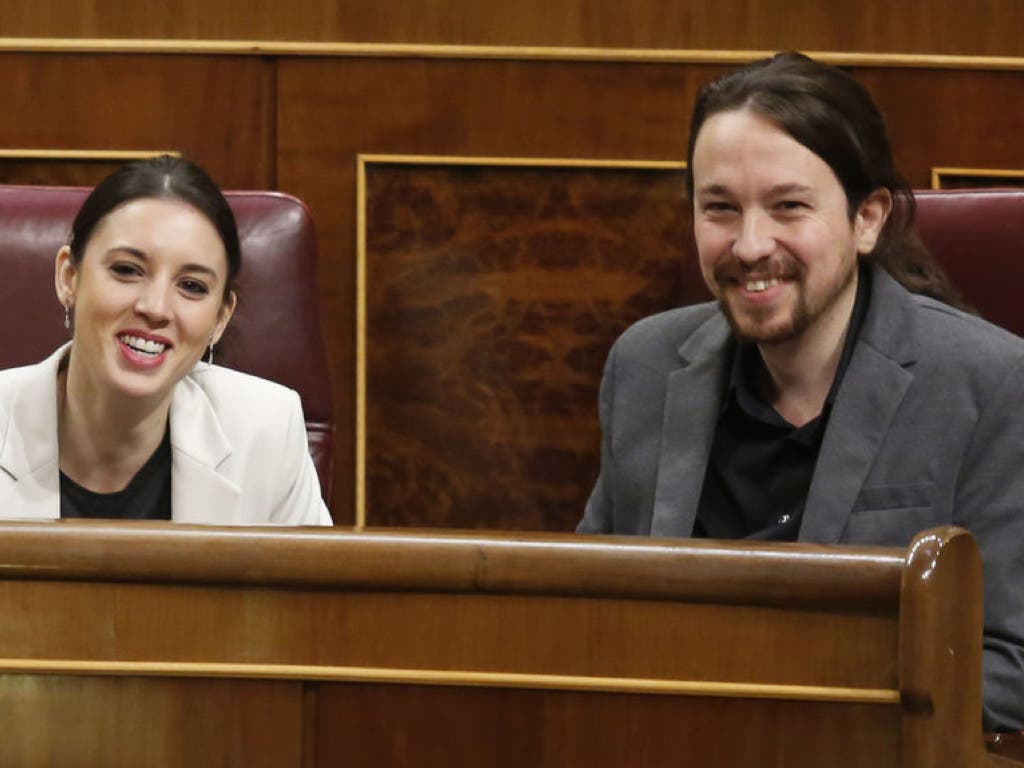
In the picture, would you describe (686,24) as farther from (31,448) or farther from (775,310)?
(31,448)

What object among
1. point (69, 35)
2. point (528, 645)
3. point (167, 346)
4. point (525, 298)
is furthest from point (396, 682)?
point (69, 35)

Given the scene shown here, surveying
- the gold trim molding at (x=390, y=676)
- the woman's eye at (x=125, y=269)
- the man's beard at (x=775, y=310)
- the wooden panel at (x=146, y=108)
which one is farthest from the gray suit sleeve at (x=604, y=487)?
the wooden panel at (x=146, y=108)

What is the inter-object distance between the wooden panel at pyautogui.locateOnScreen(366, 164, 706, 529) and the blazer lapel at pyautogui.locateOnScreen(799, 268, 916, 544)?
0.50 m

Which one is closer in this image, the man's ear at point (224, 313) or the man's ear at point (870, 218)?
the man's ear at point (870, 218)

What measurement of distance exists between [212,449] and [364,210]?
38 cm

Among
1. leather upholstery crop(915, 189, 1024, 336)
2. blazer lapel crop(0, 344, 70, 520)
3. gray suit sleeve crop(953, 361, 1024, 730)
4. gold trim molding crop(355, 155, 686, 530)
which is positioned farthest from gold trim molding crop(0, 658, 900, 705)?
gold trim molding crop(355, 155, 686, 530)

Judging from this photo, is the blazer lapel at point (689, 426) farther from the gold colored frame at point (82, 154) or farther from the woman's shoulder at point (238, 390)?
the gold colored frame at point (82, 154)

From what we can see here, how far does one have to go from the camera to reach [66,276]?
3.70 feet

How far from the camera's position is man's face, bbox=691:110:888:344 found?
938mm

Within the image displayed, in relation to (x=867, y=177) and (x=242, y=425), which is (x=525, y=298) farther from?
(x=867, y=177)

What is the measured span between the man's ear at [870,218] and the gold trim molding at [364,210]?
454mm

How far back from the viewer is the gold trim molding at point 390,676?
597 mm

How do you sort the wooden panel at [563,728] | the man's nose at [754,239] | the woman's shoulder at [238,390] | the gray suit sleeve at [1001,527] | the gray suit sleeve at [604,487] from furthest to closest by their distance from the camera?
the woman's shoulder at [238,390] < the gray suit sleeve at [604,487] < the man's nose at [754,239] < the gray suit sleeve at [1001,527] < the wooden panel at [563,728]

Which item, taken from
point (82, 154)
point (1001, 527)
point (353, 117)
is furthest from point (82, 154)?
point (1001, 527)
